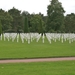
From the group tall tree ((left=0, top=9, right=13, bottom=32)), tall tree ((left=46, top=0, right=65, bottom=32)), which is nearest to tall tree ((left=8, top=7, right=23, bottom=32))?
tall tree ((left=0, top=9, right=13, bottom=32))

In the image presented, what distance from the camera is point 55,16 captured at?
70938mm

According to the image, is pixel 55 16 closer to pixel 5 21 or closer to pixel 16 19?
pixel 5 21

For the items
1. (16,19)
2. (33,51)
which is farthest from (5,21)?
(33,51)

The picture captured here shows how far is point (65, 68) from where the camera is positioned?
388 inches

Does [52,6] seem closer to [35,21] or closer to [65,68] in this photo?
[35,21]

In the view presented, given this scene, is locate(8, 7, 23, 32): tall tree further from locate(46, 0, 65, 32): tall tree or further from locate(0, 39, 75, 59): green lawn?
locate(0, 39, 75, 59): green lawn

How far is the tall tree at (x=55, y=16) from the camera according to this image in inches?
2731

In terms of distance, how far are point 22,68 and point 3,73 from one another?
3.86 ft

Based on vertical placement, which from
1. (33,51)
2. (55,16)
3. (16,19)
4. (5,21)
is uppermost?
(16,19)

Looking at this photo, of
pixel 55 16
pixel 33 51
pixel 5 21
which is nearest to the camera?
pixel 33 51

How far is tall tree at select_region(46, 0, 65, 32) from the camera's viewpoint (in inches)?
2731

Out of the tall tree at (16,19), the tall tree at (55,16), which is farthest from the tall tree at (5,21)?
the tall tree at (55,16)

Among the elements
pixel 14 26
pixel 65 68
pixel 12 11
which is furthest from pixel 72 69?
pixel 12 11

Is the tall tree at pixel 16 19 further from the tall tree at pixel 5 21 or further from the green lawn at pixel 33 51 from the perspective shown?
the green lawn at pixel 33 51
